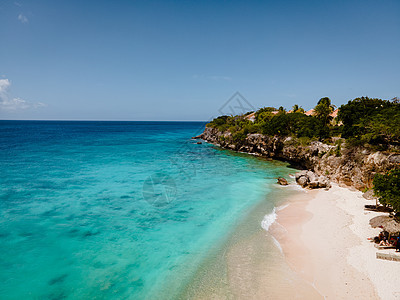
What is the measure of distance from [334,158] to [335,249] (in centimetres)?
1877

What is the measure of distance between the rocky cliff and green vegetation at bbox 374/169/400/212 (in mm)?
7462

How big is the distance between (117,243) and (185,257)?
16.7ft

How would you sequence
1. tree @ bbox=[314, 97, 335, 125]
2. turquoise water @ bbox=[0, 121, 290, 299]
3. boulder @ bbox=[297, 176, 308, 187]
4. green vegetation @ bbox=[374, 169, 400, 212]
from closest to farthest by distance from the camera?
1. turquoise water @ bbox=[0, 121, 290, 299]
2. green vegetation @ bbox=[374, 169, 400, 212]
3. boulder @ bbox=[297, 176, 308, 187]
4. tree @ bbox=[314, 97, 335, 125]

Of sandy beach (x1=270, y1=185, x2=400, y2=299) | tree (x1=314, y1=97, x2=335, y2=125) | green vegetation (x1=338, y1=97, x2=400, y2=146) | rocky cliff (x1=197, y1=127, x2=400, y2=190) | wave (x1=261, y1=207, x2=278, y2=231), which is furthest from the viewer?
tree (x1=314, y1=97, x2=335, y2=125)

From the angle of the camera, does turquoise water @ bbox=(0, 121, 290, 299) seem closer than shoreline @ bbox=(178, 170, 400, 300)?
No

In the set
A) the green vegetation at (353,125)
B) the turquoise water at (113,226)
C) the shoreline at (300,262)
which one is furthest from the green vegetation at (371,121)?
the turquoise water at (113,226)

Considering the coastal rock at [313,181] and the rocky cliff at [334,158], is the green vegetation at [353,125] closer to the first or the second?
the rocky cliff at [334,158]

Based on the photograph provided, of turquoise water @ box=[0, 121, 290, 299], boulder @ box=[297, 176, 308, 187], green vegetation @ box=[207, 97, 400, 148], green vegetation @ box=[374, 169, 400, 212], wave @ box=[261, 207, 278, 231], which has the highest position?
green vegetation @ box=[207, 97, 400, 148]

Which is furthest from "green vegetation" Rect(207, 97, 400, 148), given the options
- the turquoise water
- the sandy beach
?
the turquoise water

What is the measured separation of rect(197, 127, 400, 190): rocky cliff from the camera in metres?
22.4

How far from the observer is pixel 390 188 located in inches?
574

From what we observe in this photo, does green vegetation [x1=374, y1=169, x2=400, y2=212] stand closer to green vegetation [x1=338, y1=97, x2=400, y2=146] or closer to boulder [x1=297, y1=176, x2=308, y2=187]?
boulder [x1=297, y1=176, x2=308, y2=187]

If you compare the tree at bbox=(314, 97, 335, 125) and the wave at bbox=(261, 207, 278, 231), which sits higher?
the tree at bbox=(314, 97, 335, 125)

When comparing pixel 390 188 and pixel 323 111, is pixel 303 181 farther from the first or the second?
pixel 323 111
